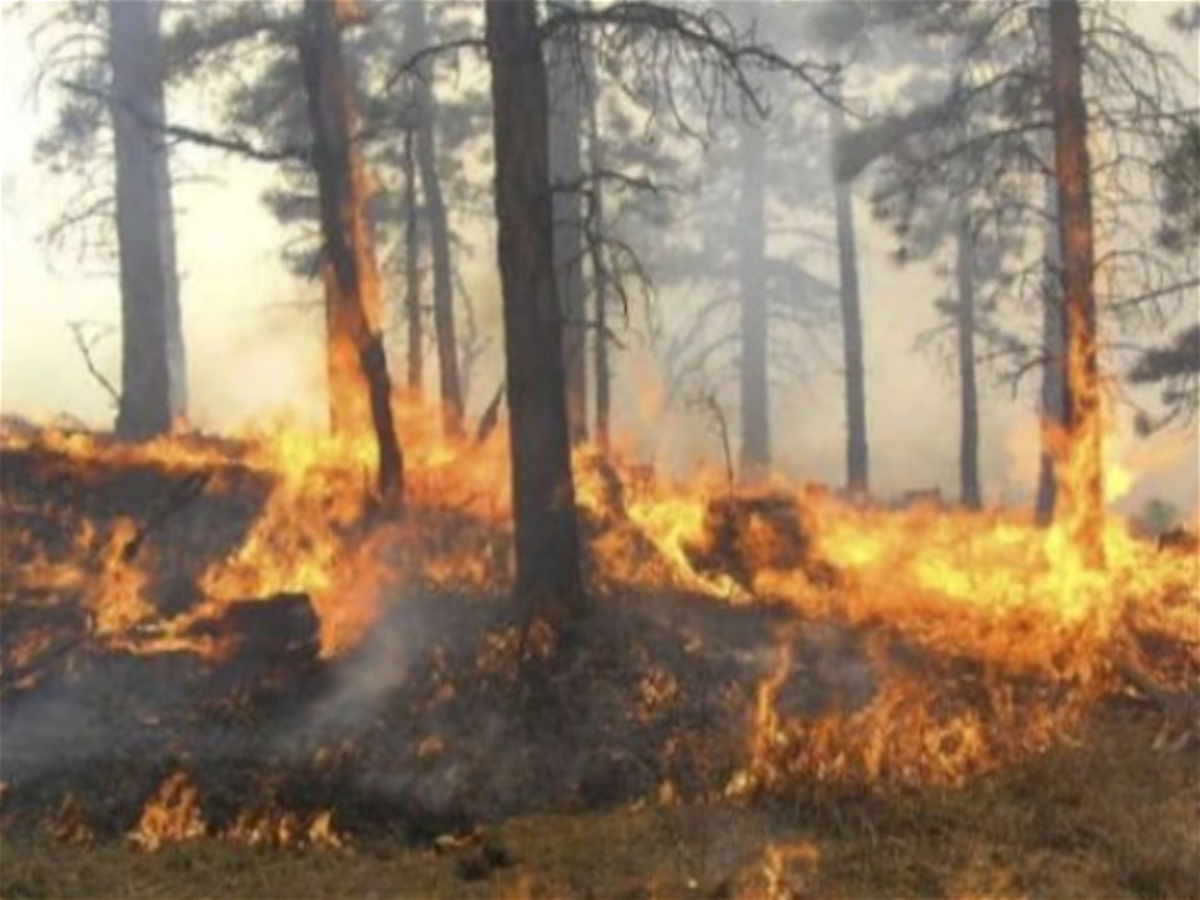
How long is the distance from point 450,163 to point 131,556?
18.6 m

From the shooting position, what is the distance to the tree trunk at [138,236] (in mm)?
19516

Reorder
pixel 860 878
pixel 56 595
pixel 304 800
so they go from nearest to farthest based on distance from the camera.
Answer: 1. pixel 860 878
2. pixel 304 800
3. pixel 56 595

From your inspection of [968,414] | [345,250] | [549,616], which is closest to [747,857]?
[549,616]

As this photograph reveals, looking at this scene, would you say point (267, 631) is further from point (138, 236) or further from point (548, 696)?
point (138, 236)

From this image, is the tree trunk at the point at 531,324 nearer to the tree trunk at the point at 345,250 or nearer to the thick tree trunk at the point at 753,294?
the tree trunk at the point at 345,250

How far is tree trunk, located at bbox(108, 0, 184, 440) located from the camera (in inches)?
768

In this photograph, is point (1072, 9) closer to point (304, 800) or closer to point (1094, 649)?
point (1094, 649)

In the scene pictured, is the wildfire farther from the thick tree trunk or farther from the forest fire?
the thick tree trunk

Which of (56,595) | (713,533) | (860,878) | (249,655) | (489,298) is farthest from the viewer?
(489,298)

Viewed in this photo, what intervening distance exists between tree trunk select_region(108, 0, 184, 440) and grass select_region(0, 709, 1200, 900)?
1006cm

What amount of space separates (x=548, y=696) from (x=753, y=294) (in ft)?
75.4

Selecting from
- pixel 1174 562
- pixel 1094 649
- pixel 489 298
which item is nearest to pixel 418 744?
pixel 1094 649

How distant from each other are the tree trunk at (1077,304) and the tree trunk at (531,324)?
21.7 feet

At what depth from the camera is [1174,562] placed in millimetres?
17391
